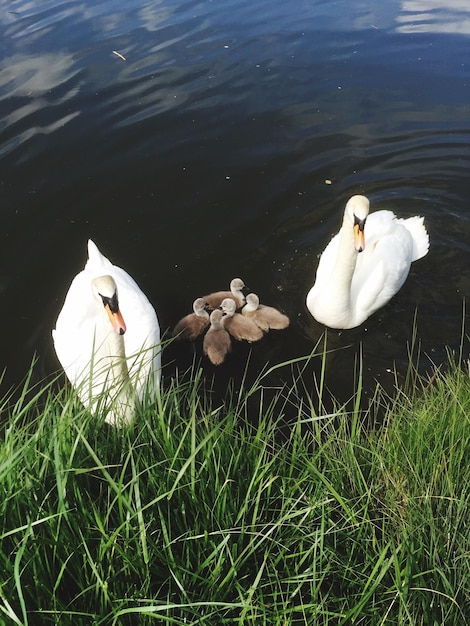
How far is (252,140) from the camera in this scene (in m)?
7.74

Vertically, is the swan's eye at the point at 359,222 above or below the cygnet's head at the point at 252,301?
above

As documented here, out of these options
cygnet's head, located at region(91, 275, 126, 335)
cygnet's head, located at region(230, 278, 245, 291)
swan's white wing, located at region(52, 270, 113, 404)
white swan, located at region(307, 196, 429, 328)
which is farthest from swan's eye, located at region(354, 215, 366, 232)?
swan's white wing, located at region(52, 270, 113, 404)

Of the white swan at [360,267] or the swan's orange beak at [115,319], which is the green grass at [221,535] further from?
the white swan at [360,267]

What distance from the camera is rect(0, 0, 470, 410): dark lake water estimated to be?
212 inches

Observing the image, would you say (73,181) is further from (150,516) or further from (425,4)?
(425,4)

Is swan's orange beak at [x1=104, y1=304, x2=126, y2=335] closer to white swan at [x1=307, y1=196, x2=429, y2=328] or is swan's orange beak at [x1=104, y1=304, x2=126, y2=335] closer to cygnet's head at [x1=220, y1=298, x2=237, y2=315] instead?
cygnet's head at [x1=220, y1=298, x2=237, y2=315]

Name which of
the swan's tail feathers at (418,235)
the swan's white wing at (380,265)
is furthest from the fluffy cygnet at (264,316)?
the swan's tail feathers at (418,235)

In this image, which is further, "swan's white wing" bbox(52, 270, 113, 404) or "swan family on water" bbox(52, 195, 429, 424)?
"swan family on water" bbox(52, 195, 429, 424)

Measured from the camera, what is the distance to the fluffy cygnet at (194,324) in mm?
5039

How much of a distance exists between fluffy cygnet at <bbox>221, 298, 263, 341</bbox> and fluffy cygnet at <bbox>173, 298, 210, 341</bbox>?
183 millimetres

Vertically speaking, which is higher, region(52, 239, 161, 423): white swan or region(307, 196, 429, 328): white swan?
region(52, 239, 161, 423): white swan

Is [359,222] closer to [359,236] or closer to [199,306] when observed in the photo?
[359,236]

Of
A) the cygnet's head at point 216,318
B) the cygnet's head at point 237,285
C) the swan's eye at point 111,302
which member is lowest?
the cygnet's head at point 216,318

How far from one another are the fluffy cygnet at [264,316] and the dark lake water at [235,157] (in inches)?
5.7
